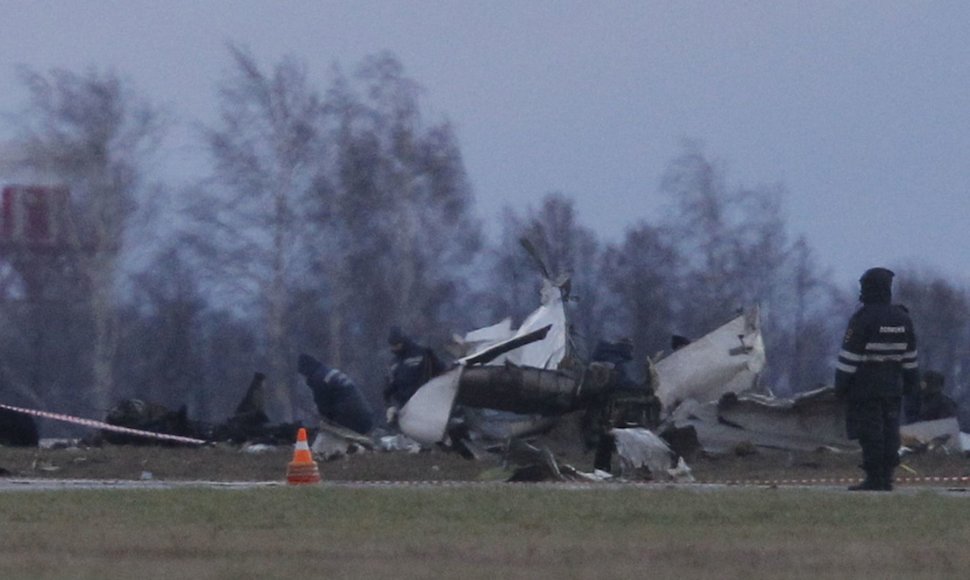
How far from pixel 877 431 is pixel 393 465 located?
20.5 ft

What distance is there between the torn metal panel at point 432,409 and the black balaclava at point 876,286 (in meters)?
6.32

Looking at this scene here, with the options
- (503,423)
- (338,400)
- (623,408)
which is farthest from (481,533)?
(338,400)

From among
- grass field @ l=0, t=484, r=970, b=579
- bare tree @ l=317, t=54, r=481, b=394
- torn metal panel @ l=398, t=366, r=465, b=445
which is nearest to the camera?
grass field @ l=0, t=484, r=970, b=579

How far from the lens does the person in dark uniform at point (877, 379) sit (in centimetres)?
1327

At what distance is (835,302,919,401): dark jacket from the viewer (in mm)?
13312

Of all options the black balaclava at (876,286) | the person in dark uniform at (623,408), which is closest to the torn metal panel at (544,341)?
the person in dark uniform at (623,408)

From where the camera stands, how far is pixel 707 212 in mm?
54812

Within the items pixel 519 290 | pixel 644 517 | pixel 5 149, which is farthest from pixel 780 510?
pixel 519 290

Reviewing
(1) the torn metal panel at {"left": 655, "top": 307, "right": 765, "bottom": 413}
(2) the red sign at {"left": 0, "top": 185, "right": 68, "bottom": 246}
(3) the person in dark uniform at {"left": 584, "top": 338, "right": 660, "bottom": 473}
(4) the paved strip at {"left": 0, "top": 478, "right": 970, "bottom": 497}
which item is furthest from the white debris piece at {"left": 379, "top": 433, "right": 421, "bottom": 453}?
(2) the red sign at {"left": 0, "top": 185, "right": 68, "bottom": 246}

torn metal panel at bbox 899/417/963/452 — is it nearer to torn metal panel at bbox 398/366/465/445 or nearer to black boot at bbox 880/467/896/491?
torn metal panel at bbox 398/366/465/445

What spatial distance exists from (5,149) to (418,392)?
16255 millimetres

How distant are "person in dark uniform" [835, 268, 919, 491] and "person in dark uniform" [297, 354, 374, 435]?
965 cm

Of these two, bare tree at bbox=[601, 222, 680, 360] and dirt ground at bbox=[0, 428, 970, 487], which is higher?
bare tree at bbox=[601, 222, 680, 360]

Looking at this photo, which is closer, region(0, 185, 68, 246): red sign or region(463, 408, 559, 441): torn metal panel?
region(463, 408, 559, 441): torn metal panel
